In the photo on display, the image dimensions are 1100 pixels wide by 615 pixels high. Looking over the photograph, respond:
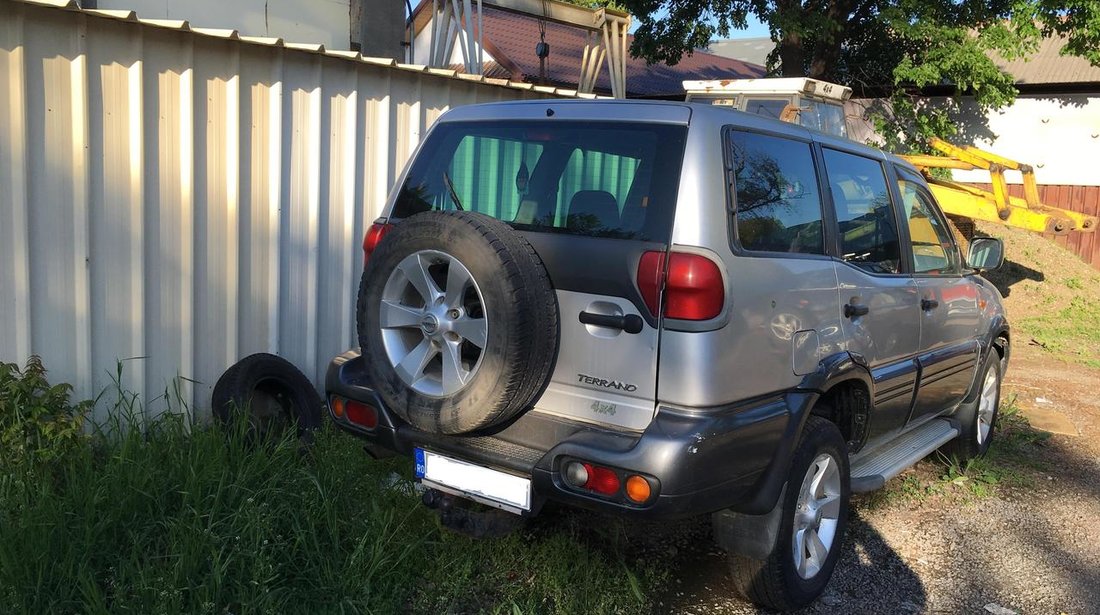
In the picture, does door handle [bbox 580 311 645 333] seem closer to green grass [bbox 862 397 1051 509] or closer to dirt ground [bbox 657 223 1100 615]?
dirt ground [bbox 657 223 1100 615]

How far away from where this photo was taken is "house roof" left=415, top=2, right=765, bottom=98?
66.1 ft

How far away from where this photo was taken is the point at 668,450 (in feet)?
9.44

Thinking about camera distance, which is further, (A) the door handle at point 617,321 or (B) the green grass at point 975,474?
(B) the green grass at point 975,474

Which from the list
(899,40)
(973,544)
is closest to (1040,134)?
(899,40)

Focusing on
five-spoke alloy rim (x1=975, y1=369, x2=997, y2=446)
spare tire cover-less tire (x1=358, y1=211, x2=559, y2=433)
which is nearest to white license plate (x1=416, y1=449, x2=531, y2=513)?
spare tire cover-less tire (x1=358, y1=211, x2=559, y2=433)

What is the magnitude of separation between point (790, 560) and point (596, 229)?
152cm

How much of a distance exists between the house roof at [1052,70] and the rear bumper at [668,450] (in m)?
15.4

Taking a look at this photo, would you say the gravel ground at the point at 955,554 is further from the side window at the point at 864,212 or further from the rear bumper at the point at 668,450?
the side window at the point at 864,212

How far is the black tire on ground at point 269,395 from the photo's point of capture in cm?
476

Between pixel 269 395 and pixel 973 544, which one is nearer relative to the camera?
pixel 973 544

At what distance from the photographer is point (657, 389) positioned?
2.98m

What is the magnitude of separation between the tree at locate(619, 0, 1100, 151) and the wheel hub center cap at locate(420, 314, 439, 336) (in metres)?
12.6

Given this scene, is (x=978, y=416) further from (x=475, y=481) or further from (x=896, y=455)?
(x=475, y=481)

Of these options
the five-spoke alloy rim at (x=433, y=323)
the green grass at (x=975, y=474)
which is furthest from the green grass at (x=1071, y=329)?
the five-spoke alloy rim at (x=433, y=323)
